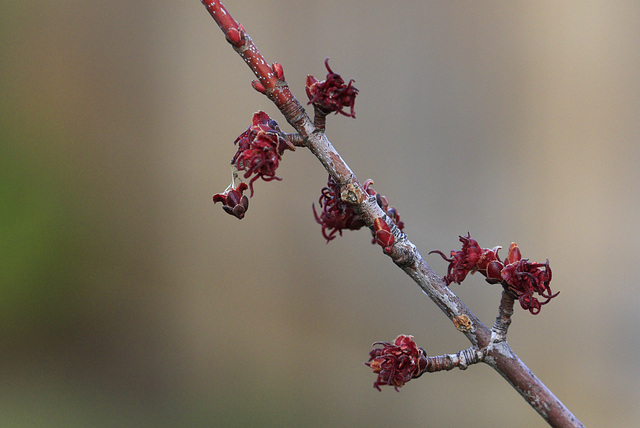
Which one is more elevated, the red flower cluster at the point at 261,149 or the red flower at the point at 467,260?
the red flower at the point at 467,260

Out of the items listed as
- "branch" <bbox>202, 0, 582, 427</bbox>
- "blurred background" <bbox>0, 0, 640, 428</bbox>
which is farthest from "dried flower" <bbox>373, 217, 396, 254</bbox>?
"blurred background" <bbox>0, 0, 640, 428</bbox>

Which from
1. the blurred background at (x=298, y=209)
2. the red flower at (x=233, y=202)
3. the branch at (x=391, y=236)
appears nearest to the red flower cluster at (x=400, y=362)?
the branch at (x=391, y=236)

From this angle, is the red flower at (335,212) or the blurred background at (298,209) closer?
the red flower at (335,212)

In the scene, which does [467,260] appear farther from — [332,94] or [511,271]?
[332,94]

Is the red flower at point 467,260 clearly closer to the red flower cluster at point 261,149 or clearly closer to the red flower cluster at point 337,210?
the red flower cluster at point 337,210

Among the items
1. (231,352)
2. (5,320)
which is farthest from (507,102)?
(5,320)

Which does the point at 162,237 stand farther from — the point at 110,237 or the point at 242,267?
the point at 242,267
